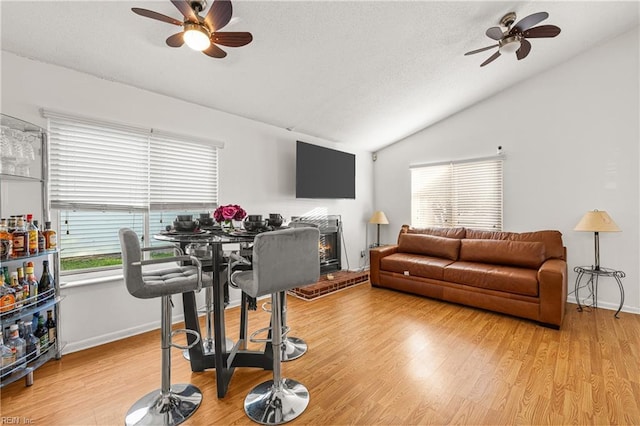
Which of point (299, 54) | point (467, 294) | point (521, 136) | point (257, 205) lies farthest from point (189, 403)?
A: point (521, 136)

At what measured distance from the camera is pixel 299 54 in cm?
272

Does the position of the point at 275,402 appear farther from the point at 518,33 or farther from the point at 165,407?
the point at 518,33

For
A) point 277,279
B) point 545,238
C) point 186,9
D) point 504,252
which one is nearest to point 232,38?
point 186,9

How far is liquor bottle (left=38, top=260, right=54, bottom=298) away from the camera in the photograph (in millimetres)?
2230

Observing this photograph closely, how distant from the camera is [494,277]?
3352mm

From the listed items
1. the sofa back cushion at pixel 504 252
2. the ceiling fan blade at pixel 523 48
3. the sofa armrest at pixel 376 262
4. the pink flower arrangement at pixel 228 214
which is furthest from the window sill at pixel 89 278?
the ceiling fan blade at pixel 523 48

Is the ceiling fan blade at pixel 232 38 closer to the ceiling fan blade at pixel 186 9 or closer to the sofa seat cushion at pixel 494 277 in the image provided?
the ceiling fan blade at pixel 186 9

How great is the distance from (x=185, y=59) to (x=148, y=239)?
183 centimetres

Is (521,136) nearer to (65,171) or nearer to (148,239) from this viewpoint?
(148,239)

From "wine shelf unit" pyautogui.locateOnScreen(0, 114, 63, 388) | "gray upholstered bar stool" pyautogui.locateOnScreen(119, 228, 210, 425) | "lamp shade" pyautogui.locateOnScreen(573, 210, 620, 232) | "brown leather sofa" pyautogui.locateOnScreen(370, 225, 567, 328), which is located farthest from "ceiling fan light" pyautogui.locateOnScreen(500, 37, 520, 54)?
"wine shelf unit" pyautogui.locateOnScreen(0, 114, 63, 388)

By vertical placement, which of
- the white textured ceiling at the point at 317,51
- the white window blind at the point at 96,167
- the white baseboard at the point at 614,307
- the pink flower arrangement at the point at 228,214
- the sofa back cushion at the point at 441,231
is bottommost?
the white baseboard at the point at 614,307

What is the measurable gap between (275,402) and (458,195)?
4223mm

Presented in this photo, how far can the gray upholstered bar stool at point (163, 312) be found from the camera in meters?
1.55

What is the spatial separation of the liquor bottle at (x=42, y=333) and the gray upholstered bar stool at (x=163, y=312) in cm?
103
